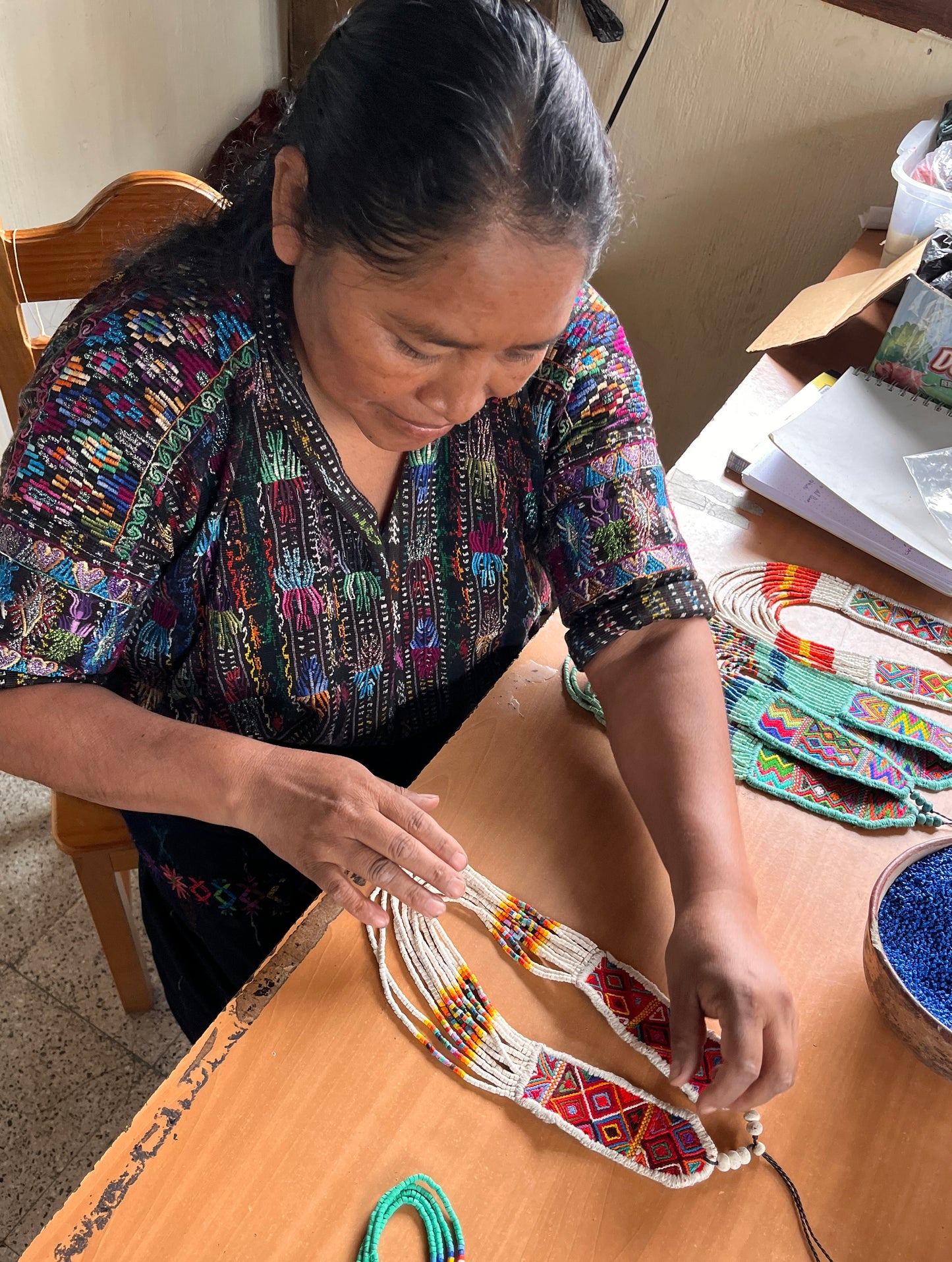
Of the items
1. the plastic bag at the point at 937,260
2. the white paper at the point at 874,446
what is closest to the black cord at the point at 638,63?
the plastic bag at the point at 937,260

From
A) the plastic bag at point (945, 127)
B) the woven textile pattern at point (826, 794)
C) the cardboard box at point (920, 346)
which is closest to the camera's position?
the woven textile pattern at point (826, 794)

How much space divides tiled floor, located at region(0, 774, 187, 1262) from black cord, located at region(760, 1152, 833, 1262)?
1.08 meters

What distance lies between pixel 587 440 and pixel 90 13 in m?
1.16

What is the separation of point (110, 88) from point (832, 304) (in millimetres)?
1204

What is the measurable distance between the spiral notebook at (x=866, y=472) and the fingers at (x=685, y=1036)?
65 centimetres

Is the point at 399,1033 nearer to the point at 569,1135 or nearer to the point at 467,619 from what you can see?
the point at 569,1135

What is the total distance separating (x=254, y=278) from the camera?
0.85 meters

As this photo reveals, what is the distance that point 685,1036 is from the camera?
703 mm

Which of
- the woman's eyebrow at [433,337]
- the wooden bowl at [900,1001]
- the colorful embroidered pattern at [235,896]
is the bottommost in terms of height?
the colorful embroidered pattern at [235,896]

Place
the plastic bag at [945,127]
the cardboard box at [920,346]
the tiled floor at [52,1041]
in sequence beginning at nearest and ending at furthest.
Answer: the cardboard box at [920,346], the tiled floor at [52,1041], the plastic bag at [945,127]

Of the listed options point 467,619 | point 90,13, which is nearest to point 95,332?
point 467,619

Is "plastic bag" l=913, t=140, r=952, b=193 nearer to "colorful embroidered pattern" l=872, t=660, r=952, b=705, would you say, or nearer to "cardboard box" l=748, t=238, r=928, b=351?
"cardboard box" l=748, t=238, r=928, b=351

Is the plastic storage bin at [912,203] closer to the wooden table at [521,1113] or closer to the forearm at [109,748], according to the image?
the wooden table at [521,1113]

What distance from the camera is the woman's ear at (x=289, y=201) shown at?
0.74 metres
